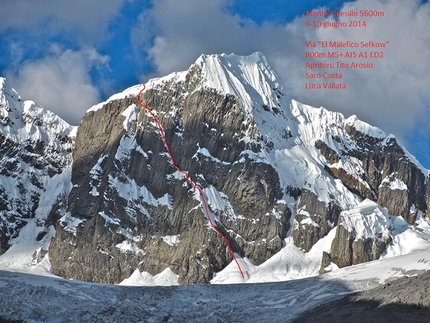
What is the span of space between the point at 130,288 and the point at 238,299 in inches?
505

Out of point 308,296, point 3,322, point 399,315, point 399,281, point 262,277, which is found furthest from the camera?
point 262,277

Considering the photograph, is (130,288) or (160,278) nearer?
(130,288)

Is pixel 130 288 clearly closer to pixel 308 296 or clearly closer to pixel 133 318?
pixel 133 318

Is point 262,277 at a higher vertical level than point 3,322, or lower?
higher

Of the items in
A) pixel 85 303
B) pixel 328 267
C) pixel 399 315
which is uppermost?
pixel 328 267

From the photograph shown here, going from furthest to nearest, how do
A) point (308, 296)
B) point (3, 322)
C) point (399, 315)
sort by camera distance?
point (308, 296)
point (3, 322)
point (399, 315)

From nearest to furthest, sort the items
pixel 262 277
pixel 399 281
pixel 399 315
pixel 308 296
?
pixel 399 315 → pixel 399 281 → pixel 308 296 → pixel 262 277

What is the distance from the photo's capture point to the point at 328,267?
198375mm

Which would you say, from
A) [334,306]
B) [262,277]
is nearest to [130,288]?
[334,306]

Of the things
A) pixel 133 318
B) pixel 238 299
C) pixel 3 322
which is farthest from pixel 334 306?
pixel 3 322

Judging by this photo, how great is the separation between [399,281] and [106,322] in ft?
102

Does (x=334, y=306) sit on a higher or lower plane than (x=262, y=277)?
lower

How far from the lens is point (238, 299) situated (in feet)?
287

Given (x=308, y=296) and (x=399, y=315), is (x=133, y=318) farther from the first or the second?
(x=399, y=315)
